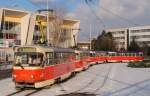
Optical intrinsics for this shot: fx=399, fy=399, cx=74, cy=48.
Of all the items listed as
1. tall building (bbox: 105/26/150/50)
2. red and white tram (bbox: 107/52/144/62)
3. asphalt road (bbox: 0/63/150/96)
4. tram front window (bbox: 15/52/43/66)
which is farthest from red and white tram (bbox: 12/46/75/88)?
tall building (bbox: 105/26/150/50)

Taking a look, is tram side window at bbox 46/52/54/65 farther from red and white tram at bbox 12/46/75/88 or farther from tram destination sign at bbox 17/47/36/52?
tram destination sign at bbox 17/47/36/52

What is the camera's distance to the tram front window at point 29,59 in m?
22.5

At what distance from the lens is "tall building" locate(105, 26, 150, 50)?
16468cm

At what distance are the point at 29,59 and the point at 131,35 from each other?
153469 millimetres

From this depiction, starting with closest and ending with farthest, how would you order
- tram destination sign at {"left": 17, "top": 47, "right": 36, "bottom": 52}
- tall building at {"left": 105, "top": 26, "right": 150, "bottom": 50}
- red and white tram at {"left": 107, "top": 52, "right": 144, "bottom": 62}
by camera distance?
tram destination sign at {"left": 17, "top": 47, "right": 36, "bottom": 52} → red and white tram at {"left": 107, "top": 52, "right": 144, "bottom": 62} → tall building at {"left": 105, "top": 26, "right": 150, "bottom": 50}

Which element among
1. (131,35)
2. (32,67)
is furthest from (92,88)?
(131,35)

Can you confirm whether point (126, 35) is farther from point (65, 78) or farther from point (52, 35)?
point (65, 78)

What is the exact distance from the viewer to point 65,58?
99.9 feet

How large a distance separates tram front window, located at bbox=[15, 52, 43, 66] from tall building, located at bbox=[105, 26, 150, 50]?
134m

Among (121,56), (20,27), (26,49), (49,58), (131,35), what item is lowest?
(121,56)

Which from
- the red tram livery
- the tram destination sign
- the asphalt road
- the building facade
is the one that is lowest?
the asphalt road

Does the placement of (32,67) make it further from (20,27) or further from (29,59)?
(20,27)

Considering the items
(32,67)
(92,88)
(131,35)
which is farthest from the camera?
(131,35)

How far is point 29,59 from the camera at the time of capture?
74.1 feet
